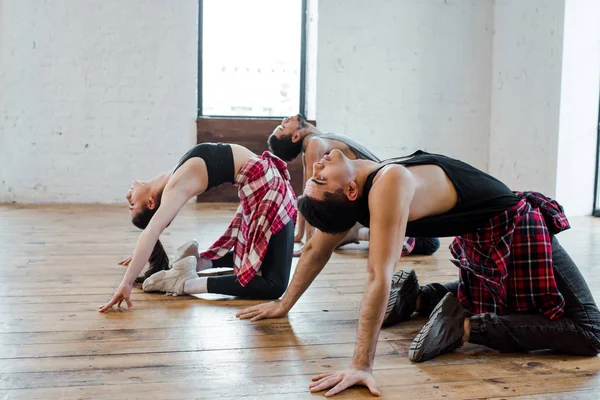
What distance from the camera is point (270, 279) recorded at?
9.24ft

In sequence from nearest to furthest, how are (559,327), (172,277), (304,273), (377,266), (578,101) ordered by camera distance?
(377,266), (559,327), (304,273), (172,277), (578,101)

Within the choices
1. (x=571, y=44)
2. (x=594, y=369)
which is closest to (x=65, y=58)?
(x=571, y=44)

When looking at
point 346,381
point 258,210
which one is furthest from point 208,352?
point 258,210

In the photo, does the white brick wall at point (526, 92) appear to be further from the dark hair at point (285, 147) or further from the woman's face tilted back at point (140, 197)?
the woman's face tilted back at point (140, 197)

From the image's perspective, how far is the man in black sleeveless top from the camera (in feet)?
5.91

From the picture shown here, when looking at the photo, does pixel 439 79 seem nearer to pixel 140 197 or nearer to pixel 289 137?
pixel 289 137

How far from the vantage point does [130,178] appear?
636 cm

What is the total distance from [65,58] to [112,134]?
836mm

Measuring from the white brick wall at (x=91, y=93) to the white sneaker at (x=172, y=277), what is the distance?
3589mm

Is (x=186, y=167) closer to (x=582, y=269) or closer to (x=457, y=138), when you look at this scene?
(x=582, y=269)

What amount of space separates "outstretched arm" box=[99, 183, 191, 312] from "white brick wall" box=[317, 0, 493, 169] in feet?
13.8

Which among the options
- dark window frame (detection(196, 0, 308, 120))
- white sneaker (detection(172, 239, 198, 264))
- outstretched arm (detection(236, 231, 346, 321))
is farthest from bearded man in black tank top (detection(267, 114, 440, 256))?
dark window frame (detection(196, 0, 308, 120))

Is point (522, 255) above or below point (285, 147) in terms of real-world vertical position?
below

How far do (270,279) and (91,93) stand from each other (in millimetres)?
4141
